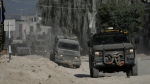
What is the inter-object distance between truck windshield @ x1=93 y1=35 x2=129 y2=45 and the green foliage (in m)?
28.6

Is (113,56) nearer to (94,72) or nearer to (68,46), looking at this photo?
(94,72)

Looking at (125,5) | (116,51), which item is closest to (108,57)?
(116,51)

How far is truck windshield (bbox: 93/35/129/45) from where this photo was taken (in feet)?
81.1

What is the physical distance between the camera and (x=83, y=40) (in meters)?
67.3

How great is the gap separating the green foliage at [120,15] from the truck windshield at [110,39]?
93.7 ft

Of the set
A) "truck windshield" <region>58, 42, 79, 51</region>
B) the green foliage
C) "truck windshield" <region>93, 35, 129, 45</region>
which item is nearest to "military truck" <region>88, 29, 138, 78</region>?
"truck windshield" <region>93, 35, 129, 45</region>

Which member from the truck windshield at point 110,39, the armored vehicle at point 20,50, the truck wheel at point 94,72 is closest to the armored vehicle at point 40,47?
the armored vehicle at point 20,50

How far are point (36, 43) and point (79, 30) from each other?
1267 cm

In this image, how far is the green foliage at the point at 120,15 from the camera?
178 feet

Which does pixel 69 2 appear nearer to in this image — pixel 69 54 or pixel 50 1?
pixel 50 1

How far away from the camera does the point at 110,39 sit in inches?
976

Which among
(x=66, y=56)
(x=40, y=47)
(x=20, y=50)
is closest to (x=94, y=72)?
(x=66, y=56)

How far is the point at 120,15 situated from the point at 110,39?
99.1 feet

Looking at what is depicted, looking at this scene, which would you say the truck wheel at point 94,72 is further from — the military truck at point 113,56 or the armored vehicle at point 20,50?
the armored vehicle at point 20,50
